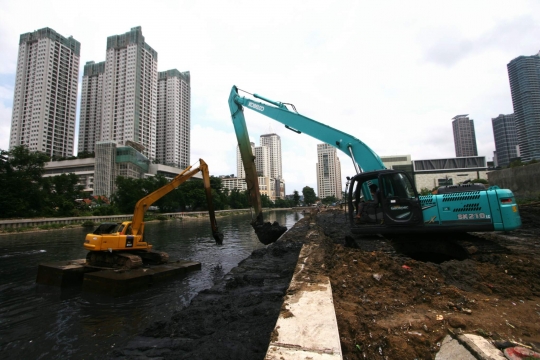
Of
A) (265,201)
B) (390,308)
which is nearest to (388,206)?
(390,308)

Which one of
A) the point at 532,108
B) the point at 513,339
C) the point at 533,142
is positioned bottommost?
the point at 513,339

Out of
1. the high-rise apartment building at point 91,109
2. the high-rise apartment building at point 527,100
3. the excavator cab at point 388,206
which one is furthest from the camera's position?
the high-rise apartment building at point 91,109

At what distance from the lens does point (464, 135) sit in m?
135

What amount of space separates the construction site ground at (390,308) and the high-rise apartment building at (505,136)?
454ft

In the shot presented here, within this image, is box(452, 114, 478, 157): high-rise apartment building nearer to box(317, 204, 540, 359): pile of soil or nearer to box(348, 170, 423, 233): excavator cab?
box(348, 170, 423, 233): excavator cab

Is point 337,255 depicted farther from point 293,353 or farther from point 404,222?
point 293,353

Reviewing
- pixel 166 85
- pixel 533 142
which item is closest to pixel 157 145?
pixel 166 85

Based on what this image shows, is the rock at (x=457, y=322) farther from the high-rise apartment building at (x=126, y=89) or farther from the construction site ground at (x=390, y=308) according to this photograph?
the high-rise apartment building at (x=126, y=89)

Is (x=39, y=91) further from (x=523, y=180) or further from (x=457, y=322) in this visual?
(x=523, y=180)

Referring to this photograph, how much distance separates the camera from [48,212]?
40.9 m

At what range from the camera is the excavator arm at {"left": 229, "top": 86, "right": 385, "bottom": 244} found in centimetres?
905

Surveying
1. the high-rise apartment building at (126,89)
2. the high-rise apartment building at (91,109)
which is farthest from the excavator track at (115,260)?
the high-rise apartment building at (91,109)

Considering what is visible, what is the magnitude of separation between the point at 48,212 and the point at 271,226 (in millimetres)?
45364

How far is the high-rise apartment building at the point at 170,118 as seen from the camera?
447 ft
